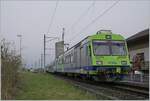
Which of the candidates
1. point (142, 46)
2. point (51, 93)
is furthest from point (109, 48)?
point (142, 46)

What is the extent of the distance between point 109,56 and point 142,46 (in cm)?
1995

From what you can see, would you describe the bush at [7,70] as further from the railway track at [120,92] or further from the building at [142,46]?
the building at [142,46]

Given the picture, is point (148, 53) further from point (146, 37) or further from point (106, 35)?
point (106, 35)

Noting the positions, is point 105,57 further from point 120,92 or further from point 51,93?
point 51,93

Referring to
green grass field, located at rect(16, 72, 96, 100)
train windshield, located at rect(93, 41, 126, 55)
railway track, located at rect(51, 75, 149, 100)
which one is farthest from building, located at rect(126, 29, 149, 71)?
green grass field, located at rect(16, 72, 96, 100)

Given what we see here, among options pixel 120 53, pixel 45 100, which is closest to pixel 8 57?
pixel 45 100

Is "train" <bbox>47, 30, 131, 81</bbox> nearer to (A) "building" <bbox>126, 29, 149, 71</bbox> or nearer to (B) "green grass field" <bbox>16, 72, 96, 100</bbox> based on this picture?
(B) "green grass field" <bbox>16, 72, 96, 100</bbox>

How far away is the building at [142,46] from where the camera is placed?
36753 millimetres

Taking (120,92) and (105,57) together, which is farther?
(105,57)

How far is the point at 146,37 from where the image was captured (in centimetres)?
3622

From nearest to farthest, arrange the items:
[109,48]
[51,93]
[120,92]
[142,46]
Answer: [51,93] < [120,92] < [109,48] < [142,46]

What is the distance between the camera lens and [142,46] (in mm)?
38812

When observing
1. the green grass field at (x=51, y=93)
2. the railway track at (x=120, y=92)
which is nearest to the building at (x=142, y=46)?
the railway track at (x=120, y=92)

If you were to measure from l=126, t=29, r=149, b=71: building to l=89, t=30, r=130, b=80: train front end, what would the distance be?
1584 centimetres
